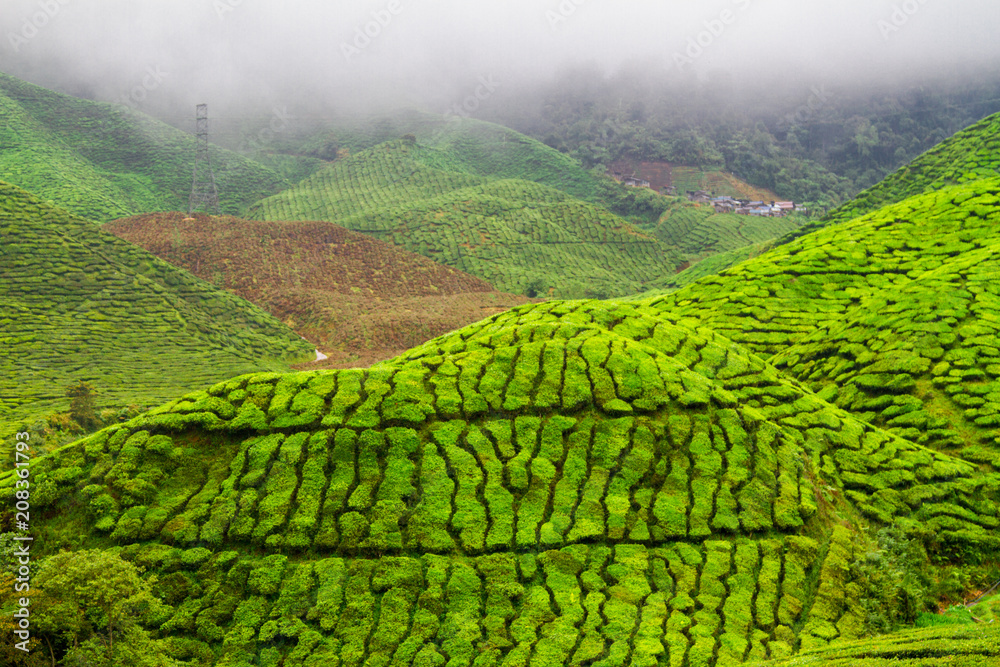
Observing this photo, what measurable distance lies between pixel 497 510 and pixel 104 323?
1728 inches

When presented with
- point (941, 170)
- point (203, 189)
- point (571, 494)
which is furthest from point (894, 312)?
point (203, 189)

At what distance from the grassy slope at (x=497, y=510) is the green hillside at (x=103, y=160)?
83.2m

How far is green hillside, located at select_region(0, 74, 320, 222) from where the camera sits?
307ft

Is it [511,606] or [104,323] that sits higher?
[104,323]

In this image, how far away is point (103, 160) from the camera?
109 metres

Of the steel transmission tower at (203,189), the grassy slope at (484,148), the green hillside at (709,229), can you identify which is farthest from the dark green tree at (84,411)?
the grassy slope at (484,148)

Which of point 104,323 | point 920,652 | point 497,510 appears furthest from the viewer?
point 104,323

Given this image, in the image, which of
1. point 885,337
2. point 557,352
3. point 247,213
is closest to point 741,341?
point 885,337

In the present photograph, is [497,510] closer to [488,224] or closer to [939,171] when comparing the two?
[939,171]

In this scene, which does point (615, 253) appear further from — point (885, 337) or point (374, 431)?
point (374, 431)

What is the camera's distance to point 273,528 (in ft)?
58.6

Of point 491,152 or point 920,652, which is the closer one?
point 920,652

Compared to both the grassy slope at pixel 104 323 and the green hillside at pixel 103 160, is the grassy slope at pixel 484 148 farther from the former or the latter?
the grassy slope at pixel 104 323

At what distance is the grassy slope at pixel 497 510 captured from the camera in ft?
53.5
